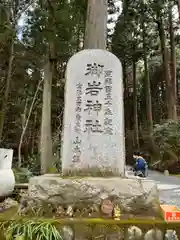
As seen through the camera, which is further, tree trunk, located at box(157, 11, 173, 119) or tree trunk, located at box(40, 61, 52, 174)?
tree trunk, located at box(157, 11, 173, 119)

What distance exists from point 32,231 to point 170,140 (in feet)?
38.4

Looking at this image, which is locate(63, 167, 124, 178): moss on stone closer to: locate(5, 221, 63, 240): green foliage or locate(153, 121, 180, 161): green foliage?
locate(5, 221, 63, 240): green foliage

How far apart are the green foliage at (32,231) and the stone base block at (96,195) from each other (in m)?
0.37

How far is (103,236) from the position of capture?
2570 mm

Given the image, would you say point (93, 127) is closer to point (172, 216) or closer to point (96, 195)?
point (96, 195)

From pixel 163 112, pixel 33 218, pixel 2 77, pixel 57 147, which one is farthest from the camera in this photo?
pixel 163 112

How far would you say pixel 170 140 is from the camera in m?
13.3

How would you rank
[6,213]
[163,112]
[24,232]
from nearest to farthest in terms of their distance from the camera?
[24,232]
[6,213]
[163,112]

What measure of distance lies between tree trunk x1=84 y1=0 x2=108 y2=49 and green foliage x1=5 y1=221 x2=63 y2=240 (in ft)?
10.1

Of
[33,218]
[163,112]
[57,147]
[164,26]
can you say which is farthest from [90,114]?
[163,112]

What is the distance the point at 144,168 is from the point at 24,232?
5.47 meters

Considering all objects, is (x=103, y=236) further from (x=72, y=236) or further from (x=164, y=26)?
(x=164, y=26)

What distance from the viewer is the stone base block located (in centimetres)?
294

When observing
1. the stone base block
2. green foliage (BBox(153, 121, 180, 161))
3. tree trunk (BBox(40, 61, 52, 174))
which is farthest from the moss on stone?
green foliage (BBox(153, 121, 180, 161))
